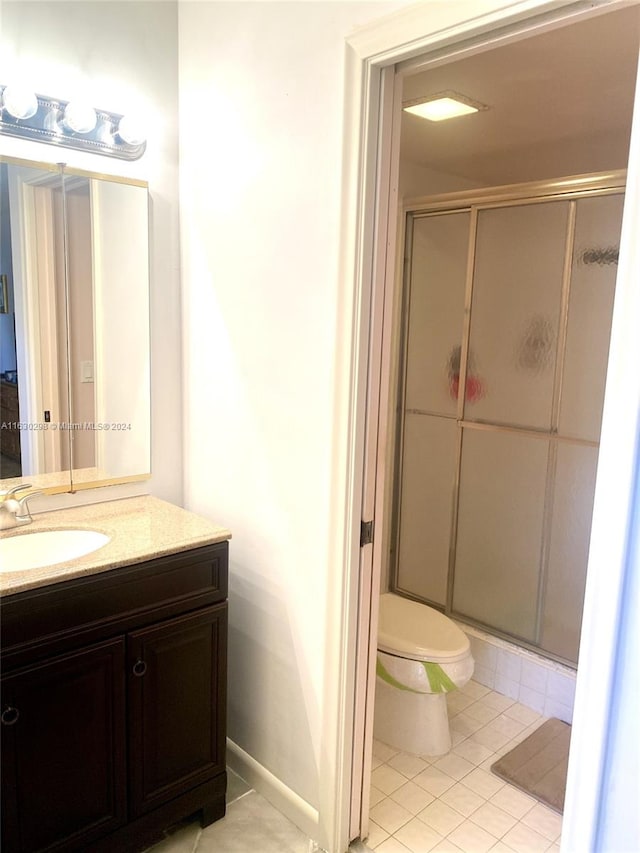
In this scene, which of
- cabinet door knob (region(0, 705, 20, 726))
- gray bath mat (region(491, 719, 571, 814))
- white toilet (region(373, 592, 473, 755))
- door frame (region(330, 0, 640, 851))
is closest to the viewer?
door frame (region(330, 0, 640, 851))

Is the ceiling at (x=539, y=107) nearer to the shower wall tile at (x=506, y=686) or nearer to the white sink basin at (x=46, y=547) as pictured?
the white sink basin at (x=46, y=547)

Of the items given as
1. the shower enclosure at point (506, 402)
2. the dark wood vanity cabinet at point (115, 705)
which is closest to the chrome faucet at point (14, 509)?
the dark wood vanity cabinet at point (115, 705)

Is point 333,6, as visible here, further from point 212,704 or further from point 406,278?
point 212,704

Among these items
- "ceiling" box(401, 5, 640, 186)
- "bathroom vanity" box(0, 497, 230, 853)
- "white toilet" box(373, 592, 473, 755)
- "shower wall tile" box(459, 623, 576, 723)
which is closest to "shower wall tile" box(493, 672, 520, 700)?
"shower wall tile" box(459, 623, 576, 723)

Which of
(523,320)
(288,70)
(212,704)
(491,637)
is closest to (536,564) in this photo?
(491,637)

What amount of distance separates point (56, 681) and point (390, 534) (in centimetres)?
202

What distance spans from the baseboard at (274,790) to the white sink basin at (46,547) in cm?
88

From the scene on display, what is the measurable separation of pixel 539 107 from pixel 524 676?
2.18 meters

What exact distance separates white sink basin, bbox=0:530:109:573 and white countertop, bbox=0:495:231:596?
2 cm

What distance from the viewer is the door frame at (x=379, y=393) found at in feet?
3.66

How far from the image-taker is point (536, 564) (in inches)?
108

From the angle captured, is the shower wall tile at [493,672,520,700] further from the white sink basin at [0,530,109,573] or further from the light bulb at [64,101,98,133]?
the light bulb at [64,101,98,133]

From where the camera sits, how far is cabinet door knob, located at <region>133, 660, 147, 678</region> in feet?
5.50

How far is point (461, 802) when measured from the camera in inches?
81.7
